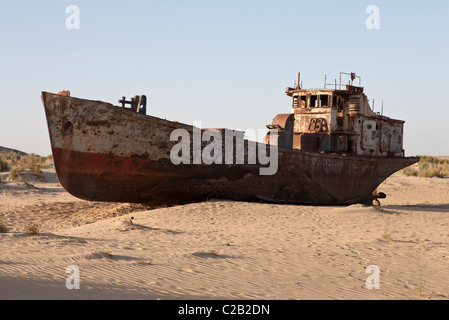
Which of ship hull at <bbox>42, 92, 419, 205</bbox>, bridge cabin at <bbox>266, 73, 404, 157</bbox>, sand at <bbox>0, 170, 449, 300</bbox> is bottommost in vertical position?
sand at <bbox>0, 170, 449, 300</bbox>

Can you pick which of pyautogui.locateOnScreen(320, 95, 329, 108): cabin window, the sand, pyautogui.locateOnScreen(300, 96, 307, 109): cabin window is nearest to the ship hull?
the sand

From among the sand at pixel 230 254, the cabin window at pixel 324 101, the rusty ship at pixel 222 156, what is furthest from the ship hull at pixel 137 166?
the cabin window at pixel 324 101

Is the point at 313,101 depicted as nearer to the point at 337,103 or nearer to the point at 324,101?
the point at 324,101

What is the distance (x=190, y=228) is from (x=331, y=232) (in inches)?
116

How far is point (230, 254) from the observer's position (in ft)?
23.2

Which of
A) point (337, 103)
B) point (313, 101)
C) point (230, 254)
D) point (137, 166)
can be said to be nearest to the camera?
point (230, 254)

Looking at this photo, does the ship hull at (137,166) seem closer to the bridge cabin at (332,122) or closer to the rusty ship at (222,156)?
the rusty ship at (222,156)

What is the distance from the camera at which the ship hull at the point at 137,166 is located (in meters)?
10.3

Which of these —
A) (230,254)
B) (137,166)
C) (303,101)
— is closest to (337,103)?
(303,101)

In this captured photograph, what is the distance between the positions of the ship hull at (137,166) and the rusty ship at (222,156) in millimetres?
23

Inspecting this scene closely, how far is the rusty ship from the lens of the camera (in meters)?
10.4

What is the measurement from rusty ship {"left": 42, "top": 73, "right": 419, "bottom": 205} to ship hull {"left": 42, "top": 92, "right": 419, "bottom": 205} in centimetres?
2

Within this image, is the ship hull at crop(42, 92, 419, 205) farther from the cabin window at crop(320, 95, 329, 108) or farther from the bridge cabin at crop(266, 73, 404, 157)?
the cabin window at crop(320, 95, 329, 108)

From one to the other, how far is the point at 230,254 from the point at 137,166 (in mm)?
4457
